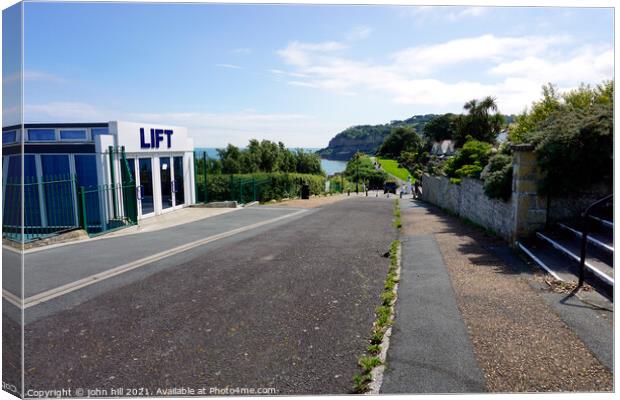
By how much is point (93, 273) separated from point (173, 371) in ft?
13.2

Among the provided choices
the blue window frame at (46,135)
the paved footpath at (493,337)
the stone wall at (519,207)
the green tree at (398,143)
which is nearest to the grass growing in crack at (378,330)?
the paved footpath at (493,337)

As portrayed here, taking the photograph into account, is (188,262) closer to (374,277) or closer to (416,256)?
(374,277)

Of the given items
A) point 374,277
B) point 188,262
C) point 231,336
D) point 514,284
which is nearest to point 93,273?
point 188,262

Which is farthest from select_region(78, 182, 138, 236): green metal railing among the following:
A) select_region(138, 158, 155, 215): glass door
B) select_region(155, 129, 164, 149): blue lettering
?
select_region(155, 129, 164, 149): blue lettering

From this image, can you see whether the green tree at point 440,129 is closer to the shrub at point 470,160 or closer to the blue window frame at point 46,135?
the shrub at point 470,160

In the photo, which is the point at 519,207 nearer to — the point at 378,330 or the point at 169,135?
the point at 378,330

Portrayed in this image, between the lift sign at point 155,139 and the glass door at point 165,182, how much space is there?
2.34 feet

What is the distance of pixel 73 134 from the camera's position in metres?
14.1

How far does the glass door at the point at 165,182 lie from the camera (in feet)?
58.9

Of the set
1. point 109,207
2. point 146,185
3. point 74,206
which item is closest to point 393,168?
point 146,185

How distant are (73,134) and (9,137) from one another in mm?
11496

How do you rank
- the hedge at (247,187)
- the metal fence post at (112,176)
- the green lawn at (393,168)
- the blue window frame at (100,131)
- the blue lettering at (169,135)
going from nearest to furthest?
the metal fence post at (112,176)
the blue window frame at (100,131)
the blue lettering at (169,135)
the hedge at (247,187)
the green lawn at (393,168)

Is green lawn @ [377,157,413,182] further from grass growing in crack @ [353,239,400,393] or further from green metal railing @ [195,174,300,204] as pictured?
grass growing in crack @ [353,239,400,393]

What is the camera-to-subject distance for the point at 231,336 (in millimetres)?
4281
